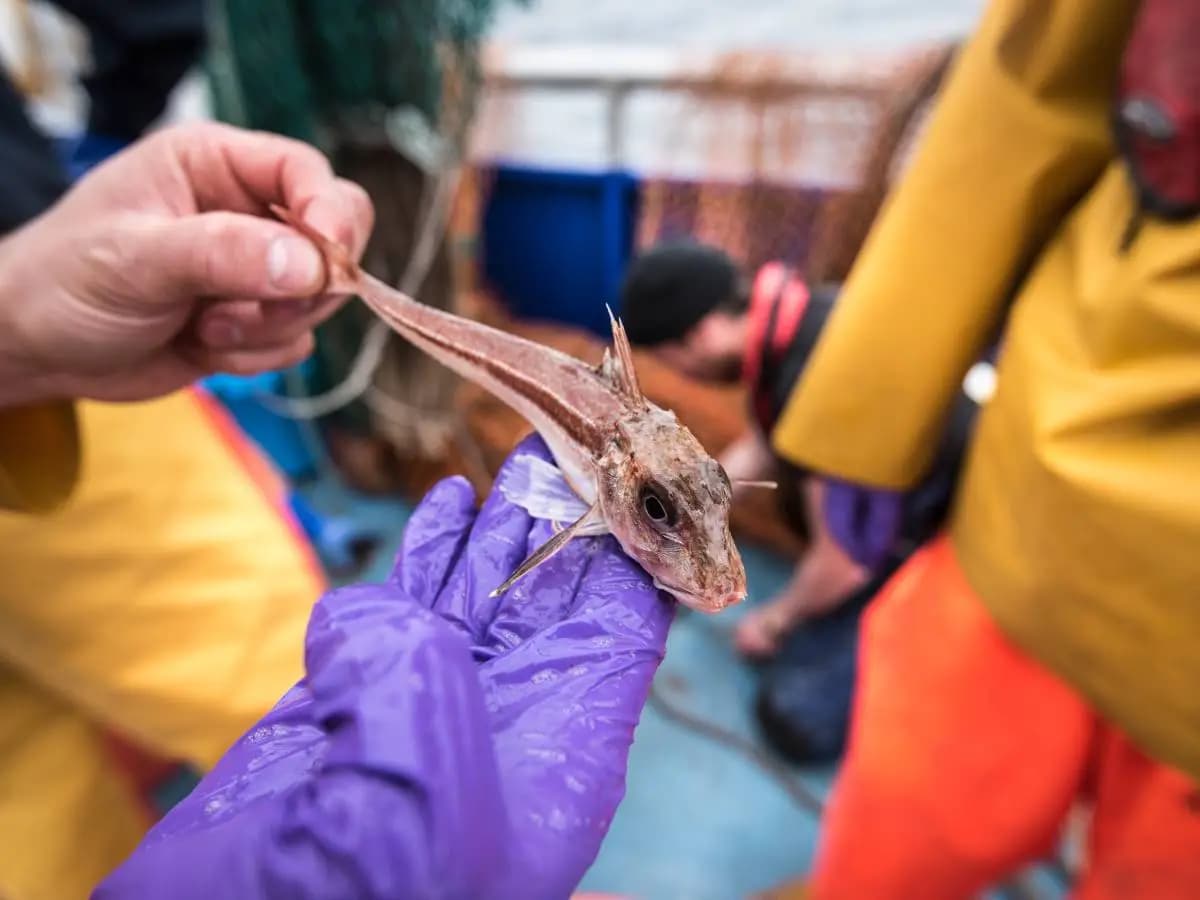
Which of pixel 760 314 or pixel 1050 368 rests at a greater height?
pixel 1050 368

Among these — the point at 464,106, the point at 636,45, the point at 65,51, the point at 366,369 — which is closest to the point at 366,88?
the point at 464,106

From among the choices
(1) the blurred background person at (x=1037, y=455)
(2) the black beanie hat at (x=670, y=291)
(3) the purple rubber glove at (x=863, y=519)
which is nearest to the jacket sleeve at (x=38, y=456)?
(2) the black beanie hat at (x=670, y=291)

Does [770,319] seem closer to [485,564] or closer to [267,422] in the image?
[485,564]

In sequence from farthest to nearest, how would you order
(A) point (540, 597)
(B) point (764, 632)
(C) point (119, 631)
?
(B) point (764, 632), (C) point (119, 631), (A) point (540, 597)

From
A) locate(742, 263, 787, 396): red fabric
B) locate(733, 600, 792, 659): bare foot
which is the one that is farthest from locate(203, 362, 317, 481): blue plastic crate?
locate(733, 600, 792, 659): bare foot

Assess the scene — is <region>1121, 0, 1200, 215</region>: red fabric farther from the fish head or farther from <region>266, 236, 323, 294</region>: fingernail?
<region>266, 236, 323, 294</region>: fingernail

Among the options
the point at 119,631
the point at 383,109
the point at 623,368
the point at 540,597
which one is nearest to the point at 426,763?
the point at 540,597
